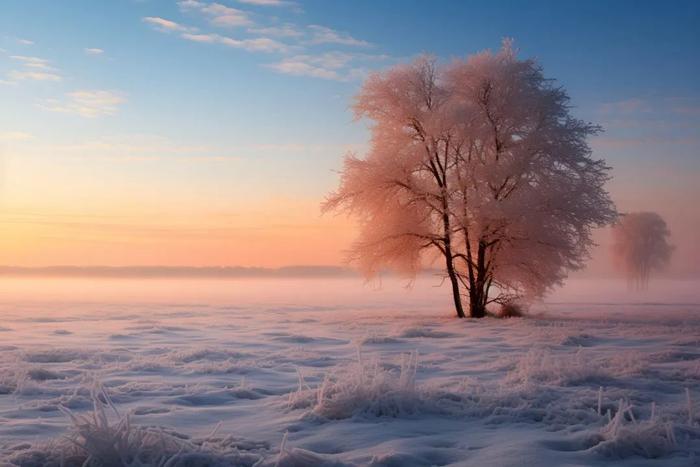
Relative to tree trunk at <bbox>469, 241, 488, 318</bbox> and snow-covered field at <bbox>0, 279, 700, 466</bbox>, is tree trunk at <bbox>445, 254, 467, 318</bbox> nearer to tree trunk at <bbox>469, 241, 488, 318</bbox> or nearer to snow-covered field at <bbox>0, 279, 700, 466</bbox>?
tree trunk at <bbox>469, 241, 488, 318</bbox>

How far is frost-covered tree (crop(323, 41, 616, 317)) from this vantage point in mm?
21422

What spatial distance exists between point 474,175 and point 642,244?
42.8m

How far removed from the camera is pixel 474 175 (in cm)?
2162

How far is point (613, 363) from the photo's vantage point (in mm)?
9391

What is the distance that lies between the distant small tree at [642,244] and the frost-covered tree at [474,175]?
3919 centimetres

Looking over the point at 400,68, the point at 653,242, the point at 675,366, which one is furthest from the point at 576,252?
the point at 653,242

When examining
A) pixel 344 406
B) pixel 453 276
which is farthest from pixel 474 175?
pixel 344 406

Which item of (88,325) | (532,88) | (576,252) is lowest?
→ (88,325)

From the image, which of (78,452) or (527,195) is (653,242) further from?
(78,452)

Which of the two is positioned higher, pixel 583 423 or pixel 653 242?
pixel 653 242

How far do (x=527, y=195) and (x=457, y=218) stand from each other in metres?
Result: 2.53

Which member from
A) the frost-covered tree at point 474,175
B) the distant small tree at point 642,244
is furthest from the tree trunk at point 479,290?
the distant small tree at point 642,244

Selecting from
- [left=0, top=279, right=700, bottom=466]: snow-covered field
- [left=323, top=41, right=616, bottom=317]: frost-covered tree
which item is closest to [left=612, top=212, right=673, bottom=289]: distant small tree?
[left=323, top=41, right=616, bottom=317]: frost-covered tree

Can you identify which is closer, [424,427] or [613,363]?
[424,427]
